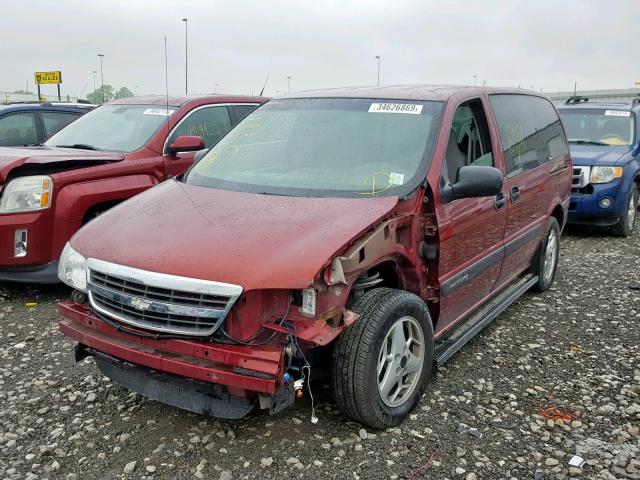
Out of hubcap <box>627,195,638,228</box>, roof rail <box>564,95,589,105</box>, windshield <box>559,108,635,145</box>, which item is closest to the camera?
hubcap <box>627,195,638,228</box>

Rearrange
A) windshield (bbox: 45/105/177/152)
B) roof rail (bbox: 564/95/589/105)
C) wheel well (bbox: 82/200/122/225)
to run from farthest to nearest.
A: 1. roof rail (bbox: 564/95/589/105)
2. windshield (bbox: 45/105/177/152)
3. wheel well (bbox: 82/200/122/225)

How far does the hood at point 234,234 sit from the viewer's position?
9.02 feet

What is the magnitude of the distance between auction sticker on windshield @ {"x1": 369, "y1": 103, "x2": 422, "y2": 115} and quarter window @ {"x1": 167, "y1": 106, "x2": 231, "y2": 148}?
266 cm

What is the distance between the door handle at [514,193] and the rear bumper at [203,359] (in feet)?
8.11

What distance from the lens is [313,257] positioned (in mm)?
2770

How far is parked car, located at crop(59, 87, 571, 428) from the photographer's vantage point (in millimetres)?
2766

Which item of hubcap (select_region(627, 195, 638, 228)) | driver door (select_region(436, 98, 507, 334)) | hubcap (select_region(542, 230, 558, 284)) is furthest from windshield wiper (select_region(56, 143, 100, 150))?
hubcap (select_region(627, 195, 638, 228))

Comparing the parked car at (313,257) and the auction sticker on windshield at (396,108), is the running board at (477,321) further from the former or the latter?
the auction sticker on windshield at (396,108)

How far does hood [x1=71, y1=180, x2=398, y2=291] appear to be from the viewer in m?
2.75

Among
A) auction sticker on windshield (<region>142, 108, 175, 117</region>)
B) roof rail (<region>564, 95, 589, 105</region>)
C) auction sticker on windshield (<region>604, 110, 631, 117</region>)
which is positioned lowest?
auction sticker on windshield (<region>142, 108, 175, 117</region>)

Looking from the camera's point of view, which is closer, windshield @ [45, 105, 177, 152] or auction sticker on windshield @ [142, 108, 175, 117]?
windshield @ [45, 105, 177, 152]

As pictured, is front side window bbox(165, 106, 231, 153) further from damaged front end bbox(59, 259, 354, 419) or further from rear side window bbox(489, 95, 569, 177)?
damaged front end bbox(59, 259, 354, 419)

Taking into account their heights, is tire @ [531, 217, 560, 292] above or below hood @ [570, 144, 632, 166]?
below

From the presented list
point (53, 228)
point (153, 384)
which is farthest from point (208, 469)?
point (53, 228)
